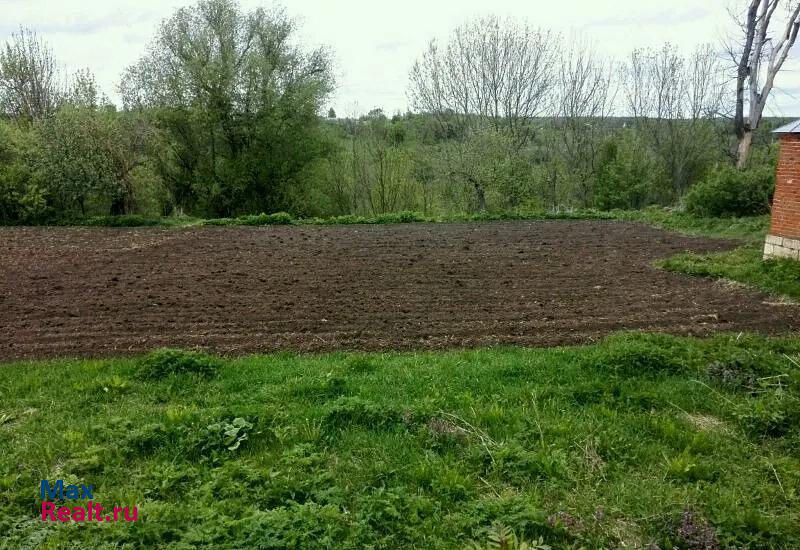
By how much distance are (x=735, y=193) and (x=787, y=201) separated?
9356mm

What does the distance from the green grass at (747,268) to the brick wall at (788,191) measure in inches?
27.2

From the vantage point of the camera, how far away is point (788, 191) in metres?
10.0

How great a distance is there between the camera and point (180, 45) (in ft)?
82.1

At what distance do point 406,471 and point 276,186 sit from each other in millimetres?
24249

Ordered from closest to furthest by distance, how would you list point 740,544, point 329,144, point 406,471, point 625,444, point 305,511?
point 740,544
point 305,511
point 406,471
point 625,444
point 329,144

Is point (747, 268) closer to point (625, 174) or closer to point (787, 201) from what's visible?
point (787, 201)

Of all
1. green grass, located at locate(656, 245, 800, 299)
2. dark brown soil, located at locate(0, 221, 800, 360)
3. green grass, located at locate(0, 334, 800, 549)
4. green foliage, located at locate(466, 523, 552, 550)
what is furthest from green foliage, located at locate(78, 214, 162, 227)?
green foliage, located at locate(466, 523, 552, 550)

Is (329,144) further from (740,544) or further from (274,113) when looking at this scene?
(740,544)

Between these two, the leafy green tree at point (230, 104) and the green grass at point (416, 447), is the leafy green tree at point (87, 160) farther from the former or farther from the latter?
the green grass at point (416, 447)

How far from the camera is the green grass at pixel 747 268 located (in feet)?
29.3

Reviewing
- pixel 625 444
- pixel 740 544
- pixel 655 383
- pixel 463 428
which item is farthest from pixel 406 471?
pixel 655 383

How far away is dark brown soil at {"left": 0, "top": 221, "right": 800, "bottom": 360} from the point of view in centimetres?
697

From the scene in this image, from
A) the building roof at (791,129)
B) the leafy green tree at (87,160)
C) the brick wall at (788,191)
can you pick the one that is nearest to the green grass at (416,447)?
the brick wall at (788,191)

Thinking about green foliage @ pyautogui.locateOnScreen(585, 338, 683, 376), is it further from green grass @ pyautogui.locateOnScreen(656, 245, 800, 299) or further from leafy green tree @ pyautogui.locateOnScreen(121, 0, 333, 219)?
leafy green tree @ pyautogui.locateOnScreen(121, 0, 333, 219)
